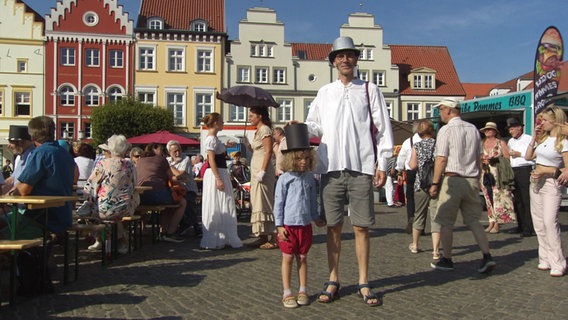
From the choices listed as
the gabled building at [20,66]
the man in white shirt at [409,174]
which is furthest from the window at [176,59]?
the man in white shirt at [409,174]

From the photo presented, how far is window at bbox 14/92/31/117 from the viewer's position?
4206 centimetres

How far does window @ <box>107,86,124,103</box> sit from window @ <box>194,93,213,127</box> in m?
6.00

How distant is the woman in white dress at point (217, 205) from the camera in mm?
7797

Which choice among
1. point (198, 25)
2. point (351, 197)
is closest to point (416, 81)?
point (198, 25)

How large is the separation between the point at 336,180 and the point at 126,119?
36.8 meters

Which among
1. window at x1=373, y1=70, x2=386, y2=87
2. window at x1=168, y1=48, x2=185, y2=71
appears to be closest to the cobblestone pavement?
window at x1=168, y1=48, x2=185, y2=71

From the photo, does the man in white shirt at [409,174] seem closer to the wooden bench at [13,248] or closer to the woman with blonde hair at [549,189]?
the woman with blonde hair at [549,189]

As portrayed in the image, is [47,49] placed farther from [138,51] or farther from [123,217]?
[123,217]

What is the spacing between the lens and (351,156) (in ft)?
15.4

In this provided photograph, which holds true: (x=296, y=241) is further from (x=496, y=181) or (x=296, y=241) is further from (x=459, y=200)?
(x=496, y=181)

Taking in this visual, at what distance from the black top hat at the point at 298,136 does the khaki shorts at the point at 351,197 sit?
0.38m

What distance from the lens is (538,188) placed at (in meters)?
6.16

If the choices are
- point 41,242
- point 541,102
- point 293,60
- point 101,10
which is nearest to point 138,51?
point 101,10

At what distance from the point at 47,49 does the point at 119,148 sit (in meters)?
39.7
